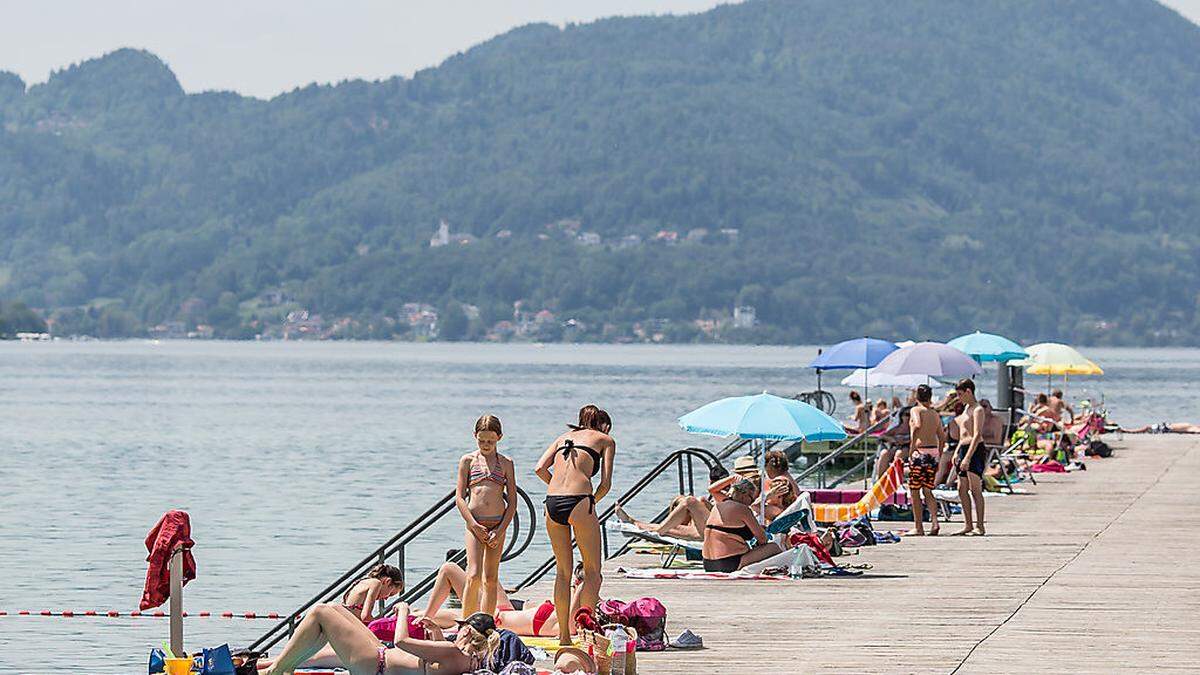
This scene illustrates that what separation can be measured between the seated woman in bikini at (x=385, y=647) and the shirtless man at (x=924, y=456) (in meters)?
10.3

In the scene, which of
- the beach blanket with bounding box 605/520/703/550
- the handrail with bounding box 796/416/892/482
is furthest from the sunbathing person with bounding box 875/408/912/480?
the beach blanket with bounding box 605/520/703/550

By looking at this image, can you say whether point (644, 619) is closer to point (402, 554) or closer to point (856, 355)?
point (402, 554)

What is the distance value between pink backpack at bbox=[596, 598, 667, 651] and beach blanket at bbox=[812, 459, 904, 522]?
8.68 m

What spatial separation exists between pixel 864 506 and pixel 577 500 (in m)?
8.97

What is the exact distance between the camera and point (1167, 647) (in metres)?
14.0

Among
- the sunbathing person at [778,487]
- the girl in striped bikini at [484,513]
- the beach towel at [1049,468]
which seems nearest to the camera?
the girl in striped bikini at [484,513]

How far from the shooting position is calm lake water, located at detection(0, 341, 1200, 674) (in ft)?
92.6

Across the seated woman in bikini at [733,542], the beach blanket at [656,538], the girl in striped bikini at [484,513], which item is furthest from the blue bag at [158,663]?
the beach blanket at [656,538]

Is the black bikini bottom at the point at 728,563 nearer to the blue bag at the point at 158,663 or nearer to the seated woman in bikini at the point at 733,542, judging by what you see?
the seated woman in bikini at the point at 733,542

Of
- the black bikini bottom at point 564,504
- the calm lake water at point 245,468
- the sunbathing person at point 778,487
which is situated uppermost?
the black bikini bottom at point 564,504

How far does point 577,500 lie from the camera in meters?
14.0

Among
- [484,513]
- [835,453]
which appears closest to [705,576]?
[484,513]

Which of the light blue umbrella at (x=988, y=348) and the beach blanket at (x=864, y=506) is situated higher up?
Result: the light blue umbrella at (x=988, y=348)

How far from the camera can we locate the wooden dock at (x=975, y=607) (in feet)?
44.4
